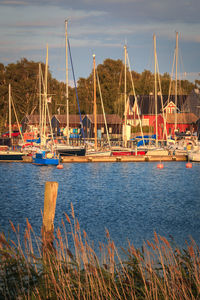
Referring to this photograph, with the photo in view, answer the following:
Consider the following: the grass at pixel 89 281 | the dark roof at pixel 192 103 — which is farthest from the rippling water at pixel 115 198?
the dark roof at pixel 192 103

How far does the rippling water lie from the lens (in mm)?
28552

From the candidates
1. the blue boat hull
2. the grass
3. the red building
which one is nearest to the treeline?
the red building

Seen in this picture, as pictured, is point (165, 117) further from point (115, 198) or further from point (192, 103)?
point (115, 198)

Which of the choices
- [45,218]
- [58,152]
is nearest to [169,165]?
[58,152]

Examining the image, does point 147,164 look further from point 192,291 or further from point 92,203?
point 192,291

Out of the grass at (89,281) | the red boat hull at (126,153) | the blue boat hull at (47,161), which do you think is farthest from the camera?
the red boat hull at (126,153)

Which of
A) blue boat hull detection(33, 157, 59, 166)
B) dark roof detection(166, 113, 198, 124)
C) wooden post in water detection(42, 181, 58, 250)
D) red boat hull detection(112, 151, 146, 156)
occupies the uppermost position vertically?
dark roof detection(166, 113, 198, 124)

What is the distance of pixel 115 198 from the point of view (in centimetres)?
4331

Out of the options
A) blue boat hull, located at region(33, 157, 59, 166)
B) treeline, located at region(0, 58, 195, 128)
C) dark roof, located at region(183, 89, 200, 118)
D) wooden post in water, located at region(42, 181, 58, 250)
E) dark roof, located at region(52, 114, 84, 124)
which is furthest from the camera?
treeline, located at region(0, 58, 195, 128)

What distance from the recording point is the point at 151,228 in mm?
28891

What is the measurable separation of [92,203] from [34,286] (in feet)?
92.0

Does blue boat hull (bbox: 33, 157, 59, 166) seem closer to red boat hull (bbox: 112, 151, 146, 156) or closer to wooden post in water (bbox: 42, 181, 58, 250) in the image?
red boat hull (bbox: 112, 151, 146, 156)

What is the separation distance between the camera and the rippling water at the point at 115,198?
2855 cm

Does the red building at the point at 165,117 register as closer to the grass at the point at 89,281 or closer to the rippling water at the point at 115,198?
the rippling water at the point at 115,198
